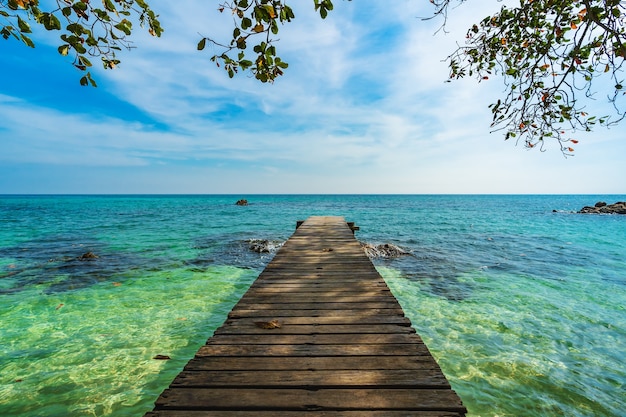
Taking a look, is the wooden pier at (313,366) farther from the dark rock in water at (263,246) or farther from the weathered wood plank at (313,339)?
the dark rock in water at (263,246)

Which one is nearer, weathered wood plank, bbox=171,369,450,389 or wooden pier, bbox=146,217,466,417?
wooden pier, bbox=146,217,466,417

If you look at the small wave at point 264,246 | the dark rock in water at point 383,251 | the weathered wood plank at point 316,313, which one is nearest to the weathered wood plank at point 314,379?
the weathered wood plank at point 316,313

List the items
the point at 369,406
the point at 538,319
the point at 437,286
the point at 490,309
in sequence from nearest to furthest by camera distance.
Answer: the point at 369,406 → the point at 538,319 → the point at 490,309 → the point at 437,286

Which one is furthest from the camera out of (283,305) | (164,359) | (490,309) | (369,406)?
(490,309)

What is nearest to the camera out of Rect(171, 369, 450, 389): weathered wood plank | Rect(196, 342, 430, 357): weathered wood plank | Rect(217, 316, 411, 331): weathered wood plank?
Rect(171, 369, 450, 389): weathered wood plank

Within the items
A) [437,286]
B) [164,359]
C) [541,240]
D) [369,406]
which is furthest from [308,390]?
[541,240]

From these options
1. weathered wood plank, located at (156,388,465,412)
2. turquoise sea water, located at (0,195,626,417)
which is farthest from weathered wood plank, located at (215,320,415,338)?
turquoise sea water, located at (0,195,626,417)

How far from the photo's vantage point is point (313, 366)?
9.41 feet

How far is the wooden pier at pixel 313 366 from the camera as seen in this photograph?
7.60 ft

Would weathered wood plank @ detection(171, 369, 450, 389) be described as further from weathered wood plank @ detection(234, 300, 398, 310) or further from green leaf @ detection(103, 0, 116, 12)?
green leaf @ detection(103, 0, 116, 12)

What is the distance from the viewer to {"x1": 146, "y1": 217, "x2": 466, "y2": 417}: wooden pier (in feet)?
7.60

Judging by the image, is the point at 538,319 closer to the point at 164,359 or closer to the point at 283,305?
the point at 283,305

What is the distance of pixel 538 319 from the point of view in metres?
7.38

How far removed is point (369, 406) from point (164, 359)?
4616 mm
